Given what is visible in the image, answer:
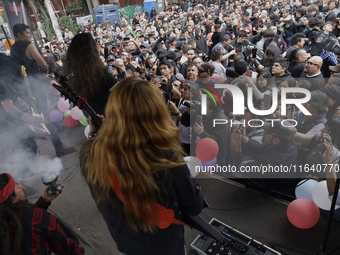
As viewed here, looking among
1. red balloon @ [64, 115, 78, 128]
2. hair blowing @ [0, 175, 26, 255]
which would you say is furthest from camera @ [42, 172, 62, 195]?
red balloon @ [64, 115, 78, 128]

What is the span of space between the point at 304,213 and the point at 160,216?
4.21ft

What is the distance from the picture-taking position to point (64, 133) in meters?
4.04

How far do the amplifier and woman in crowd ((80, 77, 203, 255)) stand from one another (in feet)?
2.87

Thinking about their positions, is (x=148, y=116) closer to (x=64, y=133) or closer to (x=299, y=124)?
(x=299, y=124)

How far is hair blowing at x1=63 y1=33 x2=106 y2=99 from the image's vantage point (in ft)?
6.45

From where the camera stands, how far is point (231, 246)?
1.68 m

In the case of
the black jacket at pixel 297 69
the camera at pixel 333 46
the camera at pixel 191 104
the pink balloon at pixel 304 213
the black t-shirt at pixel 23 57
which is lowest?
the pink balloon at pixel 304 213

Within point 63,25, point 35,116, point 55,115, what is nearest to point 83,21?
point 63,25

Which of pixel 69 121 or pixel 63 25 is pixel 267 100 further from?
pixel 63 25

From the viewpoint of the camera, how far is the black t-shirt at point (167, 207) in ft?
3.16

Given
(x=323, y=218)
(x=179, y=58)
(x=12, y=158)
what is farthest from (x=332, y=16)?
(x=12, y=158)

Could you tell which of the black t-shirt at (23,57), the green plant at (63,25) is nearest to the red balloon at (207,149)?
the black t-shirt at (23,57)

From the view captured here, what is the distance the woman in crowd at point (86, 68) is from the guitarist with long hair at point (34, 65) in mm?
1208

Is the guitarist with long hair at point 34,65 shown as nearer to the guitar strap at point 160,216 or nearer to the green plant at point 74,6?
the guitar strap at point 160,216
